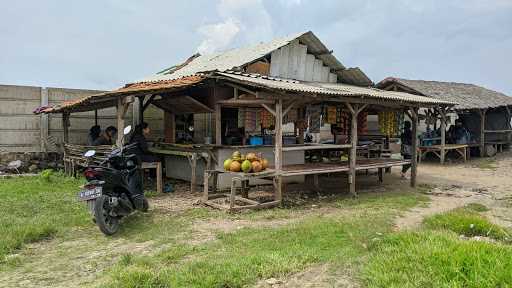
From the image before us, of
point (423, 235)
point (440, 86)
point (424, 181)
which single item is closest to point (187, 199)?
point (423, 235)

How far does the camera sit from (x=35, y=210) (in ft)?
24.8

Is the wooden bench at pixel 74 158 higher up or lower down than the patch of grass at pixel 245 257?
higher up


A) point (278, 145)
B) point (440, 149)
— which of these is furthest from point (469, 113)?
point (278, 145)

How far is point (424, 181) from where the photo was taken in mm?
13023

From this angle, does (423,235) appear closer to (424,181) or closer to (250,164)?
(250,164)

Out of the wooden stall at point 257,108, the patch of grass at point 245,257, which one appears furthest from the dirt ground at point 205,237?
the wooden stall at point 257,108

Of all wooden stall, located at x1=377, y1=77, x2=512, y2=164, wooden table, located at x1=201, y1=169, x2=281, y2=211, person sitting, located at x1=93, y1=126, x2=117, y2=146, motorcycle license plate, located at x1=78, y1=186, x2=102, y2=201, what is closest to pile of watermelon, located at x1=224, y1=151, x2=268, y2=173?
wooden table, located at x1=201, y1=169, x2=281, y2=211

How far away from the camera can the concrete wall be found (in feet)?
40.0

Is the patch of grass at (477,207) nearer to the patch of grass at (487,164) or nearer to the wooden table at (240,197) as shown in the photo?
the wooden table at (240,197)

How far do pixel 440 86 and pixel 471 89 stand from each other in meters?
2.48

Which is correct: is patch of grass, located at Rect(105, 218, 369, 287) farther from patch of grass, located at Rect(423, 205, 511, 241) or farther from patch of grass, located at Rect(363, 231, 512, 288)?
patch of grass, located at Rect(423, 205, 511, 241)

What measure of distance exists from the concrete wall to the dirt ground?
419 cm

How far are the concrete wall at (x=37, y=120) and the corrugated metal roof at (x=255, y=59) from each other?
2.14 metres

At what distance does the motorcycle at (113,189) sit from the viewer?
6.01m
